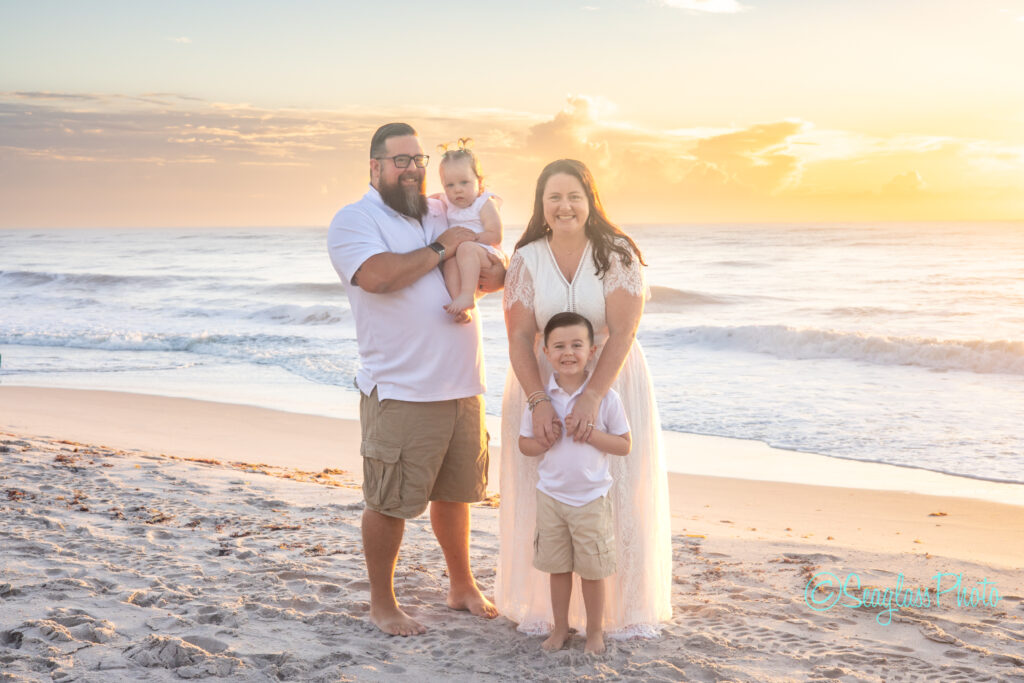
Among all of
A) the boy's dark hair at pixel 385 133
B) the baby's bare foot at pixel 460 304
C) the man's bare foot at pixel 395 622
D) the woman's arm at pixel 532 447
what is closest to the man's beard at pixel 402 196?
the boy's dark hair at pixel 385 133

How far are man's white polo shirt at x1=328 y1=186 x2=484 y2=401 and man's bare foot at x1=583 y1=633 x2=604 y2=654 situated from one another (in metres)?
1.14

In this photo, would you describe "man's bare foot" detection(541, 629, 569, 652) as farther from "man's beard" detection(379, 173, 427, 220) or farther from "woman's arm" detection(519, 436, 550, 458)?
"man's beard" detection(379, 173, 427, 220)

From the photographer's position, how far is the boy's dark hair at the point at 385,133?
351 centimetres

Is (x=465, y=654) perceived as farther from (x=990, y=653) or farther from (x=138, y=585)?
(x=990, y=653)

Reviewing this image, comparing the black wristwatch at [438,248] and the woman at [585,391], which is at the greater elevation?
the black wristwatch at [438,248]

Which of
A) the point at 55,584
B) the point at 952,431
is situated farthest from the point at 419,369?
the point at 952,431

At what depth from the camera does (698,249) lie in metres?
45.4

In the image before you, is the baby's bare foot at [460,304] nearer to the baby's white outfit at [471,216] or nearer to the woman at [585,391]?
the woman at [585,391]

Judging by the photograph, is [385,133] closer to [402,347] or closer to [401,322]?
[401,322]

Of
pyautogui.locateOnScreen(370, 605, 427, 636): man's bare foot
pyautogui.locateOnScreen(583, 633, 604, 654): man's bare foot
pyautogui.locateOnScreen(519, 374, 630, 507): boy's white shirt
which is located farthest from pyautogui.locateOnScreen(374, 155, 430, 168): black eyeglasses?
pyautogui.locateOnScreen(583, 633, 604, 654): man's bare foot

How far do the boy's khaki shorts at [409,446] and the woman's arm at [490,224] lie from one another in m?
0.70

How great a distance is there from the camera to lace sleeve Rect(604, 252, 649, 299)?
10.9 feet

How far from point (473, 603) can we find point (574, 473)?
106 centimetres

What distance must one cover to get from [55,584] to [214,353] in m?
11.9
